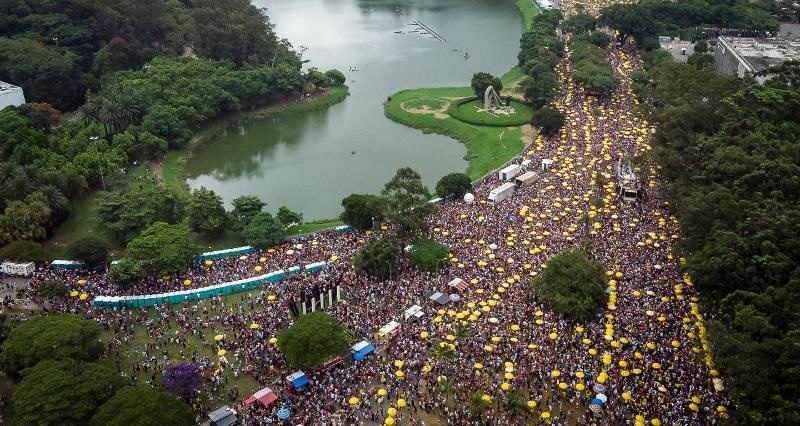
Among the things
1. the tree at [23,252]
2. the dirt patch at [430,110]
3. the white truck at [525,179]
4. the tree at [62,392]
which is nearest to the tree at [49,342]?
the tree at [62,392]

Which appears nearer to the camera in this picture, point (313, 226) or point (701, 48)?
point (313, 226)

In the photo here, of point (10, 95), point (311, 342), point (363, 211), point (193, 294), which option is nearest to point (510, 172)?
point (363, 211)

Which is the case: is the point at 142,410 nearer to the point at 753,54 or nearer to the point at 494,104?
the point at 494,104

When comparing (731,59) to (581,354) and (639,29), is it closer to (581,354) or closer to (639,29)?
(639,29)

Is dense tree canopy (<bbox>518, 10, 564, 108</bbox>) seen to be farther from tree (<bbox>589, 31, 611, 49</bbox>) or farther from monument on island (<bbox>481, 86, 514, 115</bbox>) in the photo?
tree (<bbox>589, 31, 611, 49</bbox>)

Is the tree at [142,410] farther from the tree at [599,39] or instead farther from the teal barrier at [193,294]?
the tree at [599,39]

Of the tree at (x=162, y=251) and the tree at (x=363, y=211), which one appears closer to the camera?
the tree at (x=162, y=251)
